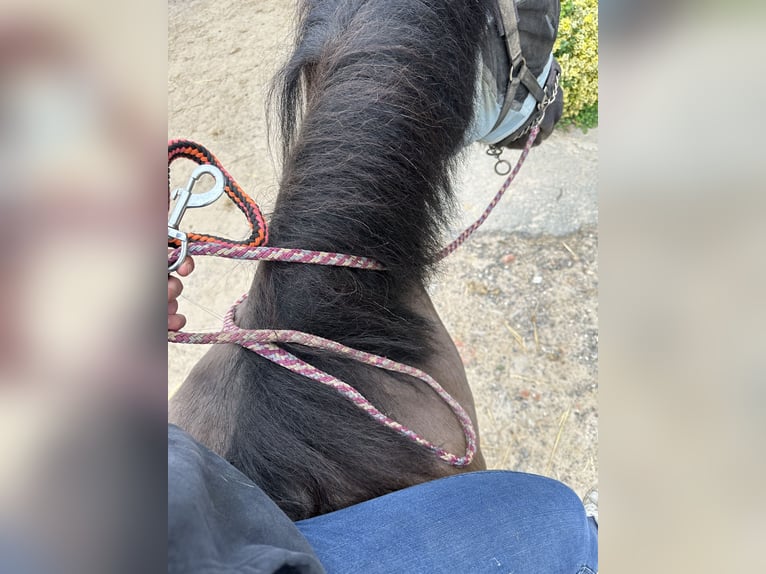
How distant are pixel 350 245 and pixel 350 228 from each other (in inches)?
0.8

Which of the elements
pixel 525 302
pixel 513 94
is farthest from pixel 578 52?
pixel 513 94

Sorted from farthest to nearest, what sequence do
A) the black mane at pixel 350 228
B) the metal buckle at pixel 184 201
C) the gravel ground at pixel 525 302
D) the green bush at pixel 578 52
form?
the green bush at pixel 578 52 < the gravel ground at pixel 525 302 < the black mane at pixel 350 228 < the metal buckle at pixel 184 201

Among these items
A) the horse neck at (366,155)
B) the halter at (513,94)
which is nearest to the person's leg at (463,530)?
the horse neck at (366,155)

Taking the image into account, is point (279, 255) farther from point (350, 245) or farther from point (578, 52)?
point (578, 52)

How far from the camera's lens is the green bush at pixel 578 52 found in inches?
65.0

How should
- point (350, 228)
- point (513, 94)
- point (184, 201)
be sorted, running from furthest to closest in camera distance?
point (513, 94), point (350, 228), point (184, 201)

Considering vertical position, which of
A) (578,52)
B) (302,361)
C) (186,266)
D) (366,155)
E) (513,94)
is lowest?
(302,361)

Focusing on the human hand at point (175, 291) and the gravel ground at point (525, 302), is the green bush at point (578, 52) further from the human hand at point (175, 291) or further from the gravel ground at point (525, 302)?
the human hand at point (175, 291)

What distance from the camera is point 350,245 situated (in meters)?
0.72

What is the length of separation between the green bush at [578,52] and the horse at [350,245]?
978 millimetres

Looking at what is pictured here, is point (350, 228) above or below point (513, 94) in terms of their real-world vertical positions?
below

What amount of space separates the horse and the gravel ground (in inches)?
15.1
